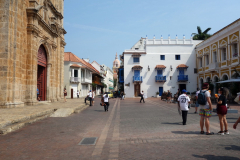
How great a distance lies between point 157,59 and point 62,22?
21.6 meters

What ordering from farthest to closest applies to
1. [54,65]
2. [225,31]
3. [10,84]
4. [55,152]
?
[225,31] < [54,65] < [10,84] < [55,152]

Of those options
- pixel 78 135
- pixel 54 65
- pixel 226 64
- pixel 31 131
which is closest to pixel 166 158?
pixel 78 135

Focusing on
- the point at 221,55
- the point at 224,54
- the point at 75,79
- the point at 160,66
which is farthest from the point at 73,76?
the point at 224,54

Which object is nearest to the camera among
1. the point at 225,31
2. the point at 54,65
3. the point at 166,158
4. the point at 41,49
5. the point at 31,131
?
the point at 166,158

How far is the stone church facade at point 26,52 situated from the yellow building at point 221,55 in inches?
836

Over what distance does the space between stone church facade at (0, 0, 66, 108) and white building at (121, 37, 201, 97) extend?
21.1 meters

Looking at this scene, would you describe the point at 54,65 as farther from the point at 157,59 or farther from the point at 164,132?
the point at 157,59

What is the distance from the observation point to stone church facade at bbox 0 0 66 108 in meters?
13.4

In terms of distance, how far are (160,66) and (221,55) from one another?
13.2m

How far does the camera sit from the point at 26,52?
623 inches

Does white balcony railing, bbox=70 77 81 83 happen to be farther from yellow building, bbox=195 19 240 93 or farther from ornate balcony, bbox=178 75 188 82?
yellow building, bbox=195 19 240 93

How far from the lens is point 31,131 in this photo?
741 centimetres

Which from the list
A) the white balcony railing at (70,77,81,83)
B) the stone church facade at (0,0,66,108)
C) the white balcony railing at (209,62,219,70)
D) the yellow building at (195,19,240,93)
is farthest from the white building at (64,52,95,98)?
the white balcony railing at (209,62,219,70)

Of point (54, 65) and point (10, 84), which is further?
point (54, 65)
